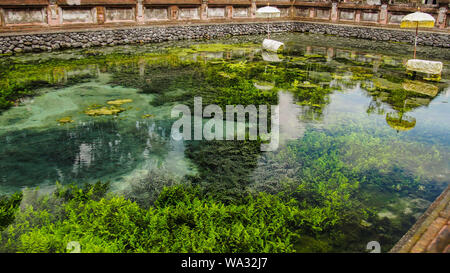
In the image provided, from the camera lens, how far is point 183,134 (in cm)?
798

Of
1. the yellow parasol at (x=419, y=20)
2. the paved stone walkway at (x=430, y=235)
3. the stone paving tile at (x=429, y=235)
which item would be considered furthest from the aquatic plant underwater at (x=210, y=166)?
the yellow parasol at (x=419, y=20)

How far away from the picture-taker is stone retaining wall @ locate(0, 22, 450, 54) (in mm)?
16031

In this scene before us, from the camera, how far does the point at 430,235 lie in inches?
167

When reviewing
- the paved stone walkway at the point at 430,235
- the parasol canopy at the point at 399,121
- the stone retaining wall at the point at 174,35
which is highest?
the stone retaining wall at the point at 174,35

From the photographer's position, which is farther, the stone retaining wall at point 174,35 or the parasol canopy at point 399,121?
the stone retaining wall at point 174,35

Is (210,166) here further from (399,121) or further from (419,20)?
(419,20)

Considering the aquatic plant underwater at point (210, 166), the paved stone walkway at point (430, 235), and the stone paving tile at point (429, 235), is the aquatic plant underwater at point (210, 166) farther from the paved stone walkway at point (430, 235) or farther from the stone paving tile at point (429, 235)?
the stone paving tile at point (429, 235)

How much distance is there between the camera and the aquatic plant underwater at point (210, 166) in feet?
15.5

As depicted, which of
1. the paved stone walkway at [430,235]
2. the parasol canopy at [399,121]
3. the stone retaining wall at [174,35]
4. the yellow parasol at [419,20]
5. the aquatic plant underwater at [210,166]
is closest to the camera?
the paved stone walkway at [430,235]

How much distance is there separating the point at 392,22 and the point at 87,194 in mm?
22698

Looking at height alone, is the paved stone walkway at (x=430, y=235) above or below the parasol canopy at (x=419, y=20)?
below

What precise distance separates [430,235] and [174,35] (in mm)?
19069

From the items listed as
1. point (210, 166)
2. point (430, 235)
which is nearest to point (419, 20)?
point (210, 166)

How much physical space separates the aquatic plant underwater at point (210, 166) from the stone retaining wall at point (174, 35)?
3.99m
